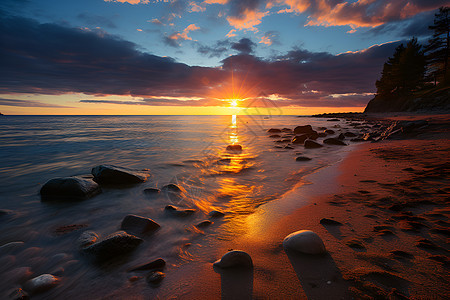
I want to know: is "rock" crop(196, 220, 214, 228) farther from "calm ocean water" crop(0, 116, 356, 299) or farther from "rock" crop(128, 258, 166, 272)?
"rock" crop(128, 258, 166, 272)

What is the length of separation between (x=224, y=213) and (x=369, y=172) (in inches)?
183

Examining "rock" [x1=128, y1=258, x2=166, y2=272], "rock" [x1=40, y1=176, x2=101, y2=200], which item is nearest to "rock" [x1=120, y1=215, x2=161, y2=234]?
"rock" [x1=128, y1=258, x2=166, y2=272]

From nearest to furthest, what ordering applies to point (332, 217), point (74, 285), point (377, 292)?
point (377, 292) < point (74, 285) < point (332, 217)

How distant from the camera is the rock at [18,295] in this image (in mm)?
2129

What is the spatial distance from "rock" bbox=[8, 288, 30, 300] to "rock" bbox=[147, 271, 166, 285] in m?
1.33

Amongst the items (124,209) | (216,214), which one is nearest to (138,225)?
(124,209)

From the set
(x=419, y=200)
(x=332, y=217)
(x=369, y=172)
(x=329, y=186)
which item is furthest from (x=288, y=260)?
(x=369, y=172)

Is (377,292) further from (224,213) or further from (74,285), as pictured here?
(74,285)

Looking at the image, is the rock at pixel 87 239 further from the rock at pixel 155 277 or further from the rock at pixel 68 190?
the rock at pixel 68 190

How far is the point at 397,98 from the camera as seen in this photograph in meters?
46.5

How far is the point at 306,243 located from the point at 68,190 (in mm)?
5827

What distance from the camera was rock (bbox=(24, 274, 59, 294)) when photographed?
7.31ft

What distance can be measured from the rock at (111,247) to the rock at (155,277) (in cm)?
76

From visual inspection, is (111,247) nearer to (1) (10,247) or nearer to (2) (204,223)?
(2) (204,223)
